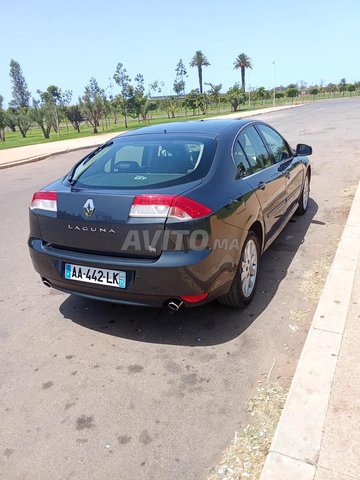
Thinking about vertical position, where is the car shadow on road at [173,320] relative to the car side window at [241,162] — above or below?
below

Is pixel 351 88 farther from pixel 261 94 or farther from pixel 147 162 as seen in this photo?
pixel 147 162

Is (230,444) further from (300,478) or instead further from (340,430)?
(340,430)

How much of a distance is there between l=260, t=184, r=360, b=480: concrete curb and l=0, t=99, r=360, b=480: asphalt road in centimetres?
16

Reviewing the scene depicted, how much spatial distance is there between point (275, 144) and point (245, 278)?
2.00 metres

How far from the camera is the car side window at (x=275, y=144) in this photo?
4441 mm

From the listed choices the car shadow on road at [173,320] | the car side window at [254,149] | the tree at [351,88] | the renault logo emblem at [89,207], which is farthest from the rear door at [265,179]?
the tree at [351,88]

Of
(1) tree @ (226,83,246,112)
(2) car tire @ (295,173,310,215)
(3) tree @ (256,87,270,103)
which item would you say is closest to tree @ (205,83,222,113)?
(1) tree @ (226,83,246,112)

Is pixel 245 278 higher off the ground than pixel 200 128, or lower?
lower

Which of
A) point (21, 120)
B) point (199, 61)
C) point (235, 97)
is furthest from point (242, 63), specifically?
point (21, 120)

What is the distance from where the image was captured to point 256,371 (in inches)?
106

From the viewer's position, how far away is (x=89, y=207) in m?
2.88

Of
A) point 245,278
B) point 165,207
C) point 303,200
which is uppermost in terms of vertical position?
point 165,207

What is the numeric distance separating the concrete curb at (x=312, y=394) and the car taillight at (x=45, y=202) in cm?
Result: 210

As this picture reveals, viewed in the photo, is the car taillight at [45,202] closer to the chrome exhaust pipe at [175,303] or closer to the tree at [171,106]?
the chrome exhaust pipe at [175,303]
